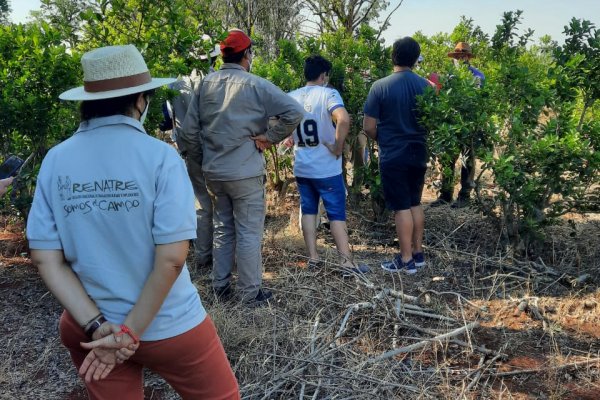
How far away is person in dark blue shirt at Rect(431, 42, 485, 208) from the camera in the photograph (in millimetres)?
5137

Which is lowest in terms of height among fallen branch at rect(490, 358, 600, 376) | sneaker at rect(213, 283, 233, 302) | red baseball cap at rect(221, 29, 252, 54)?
sneaker at rect(213, 283, 233, 302)

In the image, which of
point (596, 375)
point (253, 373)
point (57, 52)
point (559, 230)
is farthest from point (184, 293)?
point (559, 230)

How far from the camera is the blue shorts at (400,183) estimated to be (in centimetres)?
507

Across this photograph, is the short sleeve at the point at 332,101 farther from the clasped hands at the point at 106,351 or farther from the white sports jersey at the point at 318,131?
the clasped hands at the point at 106,351

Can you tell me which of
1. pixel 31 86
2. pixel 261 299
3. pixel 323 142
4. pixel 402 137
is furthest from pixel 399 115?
pixel 31 86

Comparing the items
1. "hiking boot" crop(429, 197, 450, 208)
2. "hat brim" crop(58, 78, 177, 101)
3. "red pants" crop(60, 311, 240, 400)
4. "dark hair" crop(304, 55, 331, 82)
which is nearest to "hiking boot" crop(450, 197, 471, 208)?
"hiking boot" crop(429, 197, 450, 208)

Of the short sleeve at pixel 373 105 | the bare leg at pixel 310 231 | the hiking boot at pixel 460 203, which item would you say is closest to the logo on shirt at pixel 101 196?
the bare leg at pixel 310 231

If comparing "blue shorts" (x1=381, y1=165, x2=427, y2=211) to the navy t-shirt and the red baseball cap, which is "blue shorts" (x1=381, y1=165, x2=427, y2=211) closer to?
the navy t-shirt

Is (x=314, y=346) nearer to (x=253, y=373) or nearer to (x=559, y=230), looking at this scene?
(x=253, y=373)

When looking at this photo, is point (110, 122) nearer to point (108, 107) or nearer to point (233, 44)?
point (108, 107)

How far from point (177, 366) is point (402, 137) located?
11.3 ft

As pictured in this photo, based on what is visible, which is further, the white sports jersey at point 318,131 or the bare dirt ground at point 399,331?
the white sports jersey at point 318,131

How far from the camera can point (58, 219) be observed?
77.1 inches

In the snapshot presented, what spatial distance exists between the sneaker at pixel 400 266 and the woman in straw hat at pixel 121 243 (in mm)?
3203
